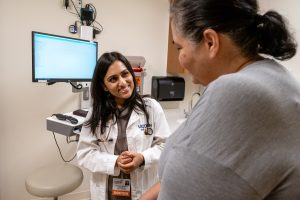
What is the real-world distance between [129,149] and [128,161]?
0.12 meters

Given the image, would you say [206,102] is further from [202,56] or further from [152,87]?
[152,87]

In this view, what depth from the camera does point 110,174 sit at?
1.40m

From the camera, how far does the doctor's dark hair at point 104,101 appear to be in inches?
58.0

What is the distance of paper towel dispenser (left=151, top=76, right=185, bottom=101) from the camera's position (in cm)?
284

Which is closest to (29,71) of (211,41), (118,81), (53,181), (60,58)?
(60,58)

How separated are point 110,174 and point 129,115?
0.35 meters

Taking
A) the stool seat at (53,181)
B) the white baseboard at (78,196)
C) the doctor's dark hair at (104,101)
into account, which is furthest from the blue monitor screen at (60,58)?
the white baseboard at (78,196)

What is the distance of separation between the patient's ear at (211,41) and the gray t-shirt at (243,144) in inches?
4.1

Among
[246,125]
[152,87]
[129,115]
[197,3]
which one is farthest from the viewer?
[152,87]

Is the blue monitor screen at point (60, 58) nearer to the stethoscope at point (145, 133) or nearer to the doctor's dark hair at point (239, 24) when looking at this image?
the stethoscope at point (145, 133)

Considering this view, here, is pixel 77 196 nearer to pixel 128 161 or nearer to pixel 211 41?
pixel 128 161

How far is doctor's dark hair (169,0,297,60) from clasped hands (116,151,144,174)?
0.90m

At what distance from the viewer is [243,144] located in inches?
17.7

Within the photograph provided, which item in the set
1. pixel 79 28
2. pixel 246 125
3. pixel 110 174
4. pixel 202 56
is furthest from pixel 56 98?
pixel 246 125
